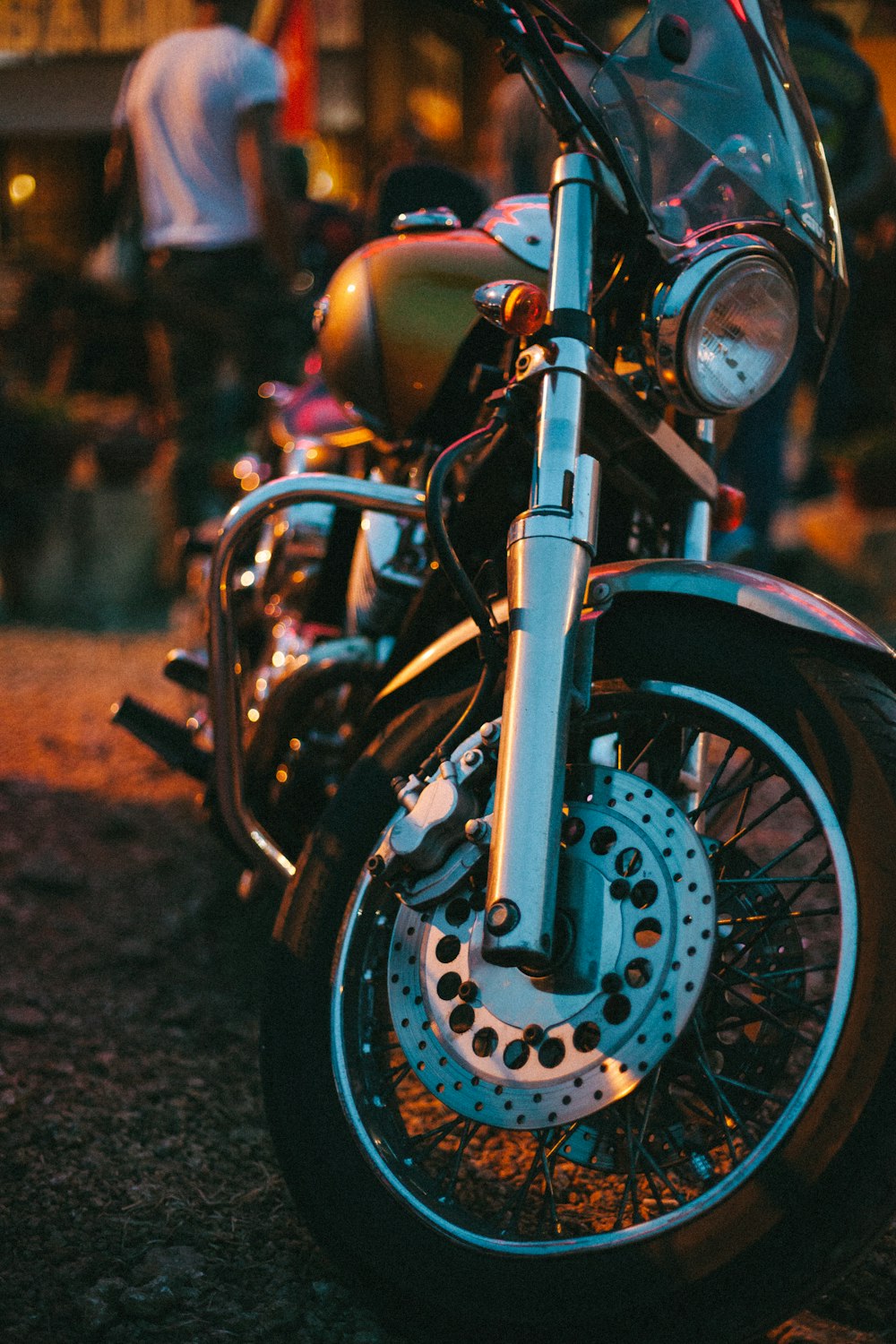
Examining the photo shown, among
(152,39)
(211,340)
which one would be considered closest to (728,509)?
Result: (211,340)

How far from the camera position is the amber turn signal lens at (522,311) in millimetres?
1326

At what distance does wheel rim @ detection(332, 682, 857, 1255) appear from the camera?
1.09 meters

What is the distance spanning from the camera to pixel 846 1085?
989mm

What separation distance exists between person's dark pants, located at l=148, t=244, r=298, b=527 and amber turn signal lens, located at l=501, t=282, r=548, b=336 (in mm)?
2835

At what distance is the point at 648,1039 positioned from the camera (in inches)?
43.4

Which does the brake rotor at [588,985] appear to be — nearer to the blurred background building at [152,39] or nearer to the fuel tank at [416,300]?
the fuel tank at [416,300]

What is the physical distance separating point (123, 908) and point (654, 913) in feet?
5.04

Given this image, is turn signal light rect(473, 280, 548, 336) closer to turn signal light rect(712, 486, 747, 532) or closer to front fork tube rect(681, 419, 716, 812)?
front fork tube rect(681, 419, 716, 812)

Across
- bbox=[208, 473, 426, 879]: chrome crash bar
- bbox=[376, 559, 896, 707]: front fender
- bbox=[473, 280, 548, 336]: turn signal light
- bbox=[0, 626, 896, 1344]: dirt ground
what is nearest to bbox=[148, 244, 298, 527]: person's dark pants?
bbox=[0, 626, 896, 1344]: dirt ground

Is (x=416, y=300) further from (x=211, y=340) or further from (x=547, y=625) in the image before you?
(x=211, y=340)

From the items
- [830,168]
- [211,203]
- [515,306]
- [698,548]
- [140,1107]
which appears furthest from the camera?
[211,203]

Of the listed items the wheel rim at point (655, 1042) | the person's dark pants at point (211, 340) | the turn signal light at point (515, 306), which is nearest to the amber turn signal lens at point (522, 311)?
the turn signal light at point (515, 306)

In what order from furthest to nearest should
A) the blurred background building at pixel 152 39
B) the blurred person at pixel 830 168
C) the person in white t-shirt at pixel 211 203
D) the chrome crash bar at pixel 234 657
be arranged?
the blurred background building at pixel 152 39 → the person in white t-shirt at pixel 211 203 → the blurred person at pixel 830 168 → the chrome crash bar at pixel 234 657

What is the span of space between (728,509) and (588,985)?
803mm
